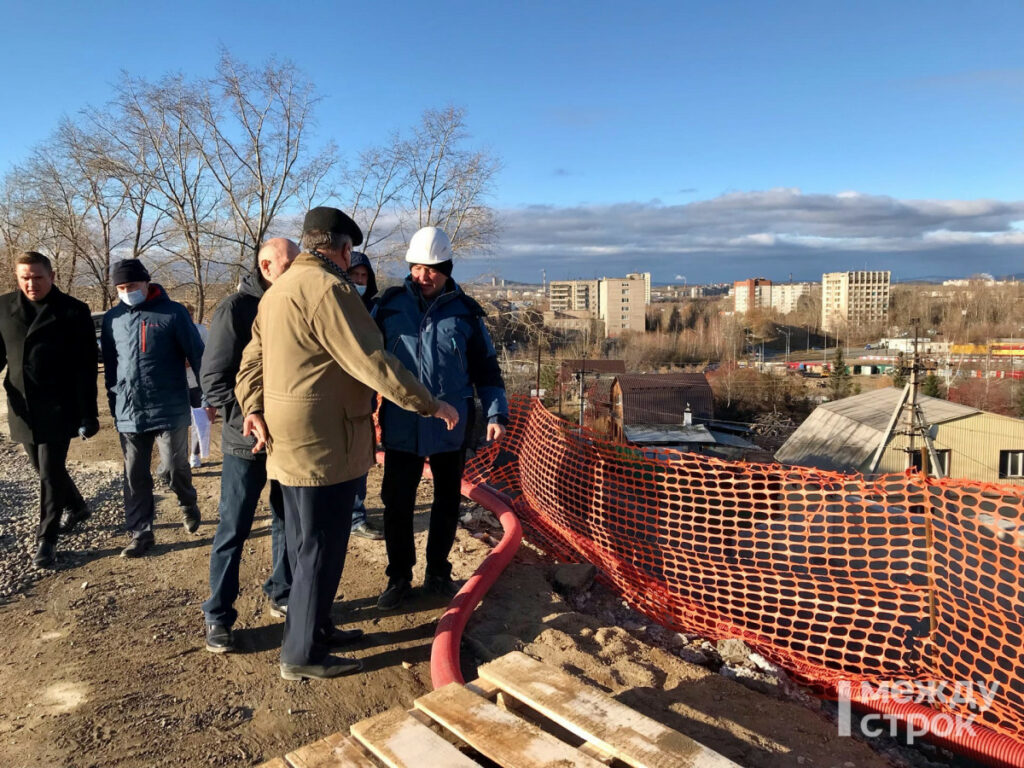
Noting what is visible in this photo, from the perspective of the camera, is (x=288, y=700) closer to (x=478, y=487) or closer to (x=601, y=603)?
(x=601, y=603)

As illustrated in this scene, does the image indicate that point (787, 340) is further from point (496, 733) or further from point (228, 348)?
point (496, 733)

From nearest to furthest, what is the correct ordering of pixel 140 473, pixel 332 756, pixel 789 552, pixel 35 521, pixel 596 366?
pixel 332 756 < pixel 789 552 < pixel 140 473 < pixel 35 521 < pixel 596 366

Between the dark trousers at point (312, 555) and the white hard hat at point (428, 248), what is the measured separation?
1186 mm

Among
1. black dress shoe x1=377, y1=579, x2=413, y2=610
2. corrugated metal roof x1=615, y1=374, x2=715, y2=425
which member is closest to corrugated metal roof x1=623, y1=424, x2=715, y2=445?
corrugated metal roof x1=615, y1=374, x2=715, y2=425

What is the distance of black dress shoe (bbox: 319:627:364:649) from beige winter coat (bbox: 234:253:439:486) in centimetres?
89

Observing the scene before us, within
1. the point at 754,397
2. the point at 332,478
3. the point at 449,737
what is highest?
the point at 332,478

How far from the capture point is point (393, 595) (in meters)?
3.50

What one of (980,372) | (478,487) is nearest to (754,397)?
(980,372)

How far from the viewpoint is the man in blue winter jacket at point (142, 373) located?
4.15m

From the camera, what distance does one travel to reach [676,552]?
4.18 meters

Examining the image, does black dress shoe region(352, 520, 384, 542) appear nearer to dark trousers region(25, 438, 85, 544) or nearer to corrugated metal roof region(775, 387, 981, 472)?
dark trousers region(25, 438, 85, 544)

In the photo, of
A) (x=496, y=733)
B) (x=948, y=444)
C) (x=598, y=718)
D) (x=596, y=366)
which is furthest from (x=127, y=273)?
(x=596, y=366)

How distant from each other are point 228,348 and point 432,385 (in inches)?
40.1

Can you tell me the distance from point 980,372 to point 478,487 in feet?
236
